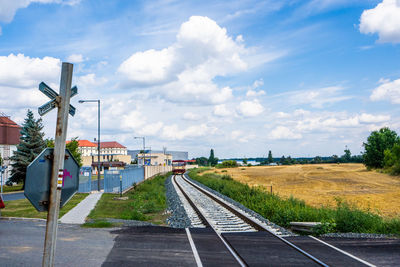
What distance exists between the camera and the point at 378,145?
83.3m

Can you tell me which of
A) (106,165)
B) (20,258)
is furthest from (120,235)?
(106,165)

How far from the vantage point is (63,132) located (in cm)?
428

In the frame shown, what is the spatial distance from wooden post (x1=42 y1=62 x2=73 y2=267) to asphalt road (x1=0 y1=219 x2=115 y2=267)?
3.96m

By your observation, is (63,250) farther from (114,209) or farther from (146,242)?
(114,209)

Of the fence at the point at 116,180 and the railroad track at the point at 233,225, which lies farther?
the fence at the point at 116,180

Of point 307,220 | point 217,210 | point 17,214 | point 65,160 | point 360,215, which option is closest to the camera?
point 65,160

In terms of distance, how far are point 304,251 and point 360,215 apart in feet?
15.1

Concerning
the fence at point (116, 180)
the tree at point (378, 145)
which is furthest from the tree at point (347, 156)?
the fence at point (116, 180)

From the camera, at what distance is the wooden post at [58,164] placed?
13.3 ft

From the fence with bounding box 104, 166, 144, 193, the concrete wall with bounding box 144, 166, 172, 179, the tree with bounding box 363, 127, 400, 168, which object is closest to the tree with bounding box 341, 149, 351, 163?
the tree with bounding box 363, 127, 400, 168

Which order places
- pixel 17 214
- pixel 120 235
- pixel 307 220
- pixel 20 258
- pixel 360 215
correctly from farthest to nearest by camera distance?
pixel 17 214, pixel 307 220, pixel 360 215, pixel 120 235, pixel 20 258

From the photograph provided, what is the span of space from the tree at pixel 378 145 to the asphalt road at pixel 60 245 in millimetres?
84974

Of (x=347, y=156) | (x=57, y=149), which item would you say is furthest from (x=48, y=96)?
(x=347, y=156)

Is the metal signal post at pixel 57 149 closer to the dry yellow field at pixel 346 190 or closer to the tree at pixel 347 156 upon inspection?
the dry yellow field at pixel 346 190
